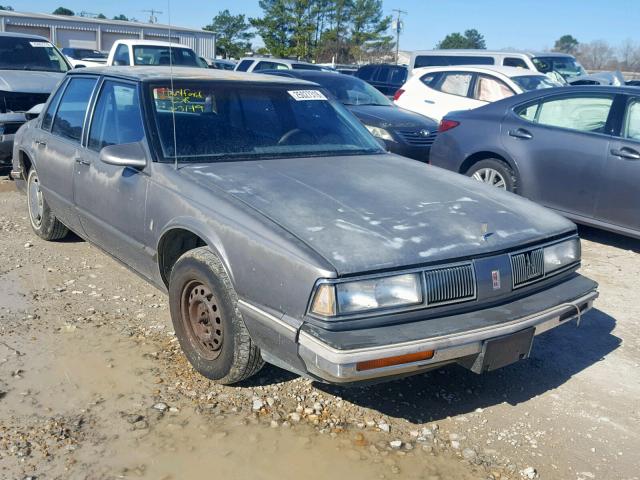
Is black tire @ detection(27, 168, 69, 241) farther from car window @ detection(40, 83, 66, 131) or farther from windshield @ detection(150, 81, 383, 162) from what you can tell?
windshield @ detection(150, 81, 383, 162)

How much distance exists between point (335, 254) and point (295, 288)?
23cm

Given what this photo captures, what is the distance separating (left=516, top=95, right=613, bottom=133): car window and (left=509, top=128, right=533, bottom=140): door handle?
0.17 metres

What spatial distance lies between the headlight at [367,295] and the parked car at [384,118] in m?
5.57

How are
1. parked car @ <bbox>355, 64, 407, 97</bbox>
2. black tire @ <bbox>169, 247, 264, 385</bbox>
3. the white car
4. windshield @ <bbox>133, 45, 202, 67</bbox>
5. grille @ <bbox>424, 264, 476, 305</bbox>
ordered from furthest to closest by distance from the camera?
1. parked car @ <bbox>355, 64, 407, 97</bbox>
2. windshield @ <bbox>133, 45, 202, 67</bbox>
3. the white car
4. black tire @ <bbox>169, 247, 264, 385</bbox>
5. grille @ <bbox>424, 264, 476, 305</bbox>

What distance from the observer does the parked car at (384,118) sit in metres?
8.94

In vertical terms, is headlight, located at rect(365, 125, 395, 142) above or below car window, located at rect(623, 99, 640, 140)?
below

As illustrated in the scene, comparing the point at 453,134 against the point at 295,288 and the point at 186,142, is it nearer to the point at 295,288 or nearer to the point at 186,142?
the point at 186,142

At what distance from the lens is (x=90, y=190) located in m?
4.45

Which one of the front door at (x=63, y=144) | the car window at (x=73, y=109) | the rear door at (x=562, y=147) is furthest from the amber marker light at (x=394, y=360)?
the rear door at (x=562, y=147)

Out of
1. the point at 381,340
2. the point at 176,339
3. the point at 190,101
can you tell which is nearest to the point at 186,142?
the point at 190,101

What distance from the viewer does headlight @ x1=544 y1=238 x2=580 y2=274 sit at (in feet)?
11.4

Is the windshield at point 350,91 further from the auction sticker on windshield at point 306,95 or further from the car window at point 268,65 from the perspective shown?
the car window at point 268,65

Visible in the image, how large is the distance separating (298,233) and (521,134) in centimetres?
425

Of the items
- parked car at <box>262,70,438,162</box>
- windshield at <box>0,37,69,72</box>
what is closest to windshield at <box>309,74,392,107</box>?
parked car at <box>262,70,438,162</box>
